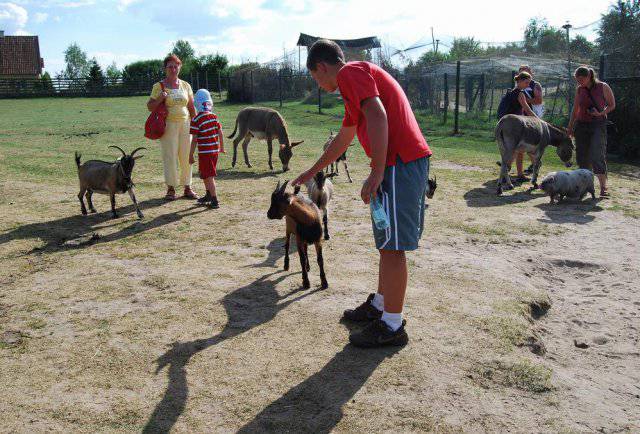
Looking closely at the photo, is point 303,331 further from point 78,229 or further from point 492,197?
point 492,197

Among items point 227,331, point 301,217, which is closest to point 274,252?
point 301,217

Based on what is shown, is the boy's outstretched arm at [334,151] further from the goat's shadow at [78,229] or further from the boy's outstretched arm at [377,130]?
the goat's shadow at [78,229]

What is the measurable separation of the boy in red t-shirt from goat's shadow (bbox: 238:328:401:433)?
449 millimetres

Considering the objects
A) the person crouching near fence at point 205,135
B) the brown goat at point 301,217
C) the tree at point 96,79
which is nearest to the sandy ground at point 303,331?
the brown goat at point 301,217

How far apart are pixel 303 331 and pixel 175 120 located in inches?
204

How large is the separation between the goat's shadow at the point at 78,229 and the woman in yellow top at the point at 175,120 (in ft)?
2.57

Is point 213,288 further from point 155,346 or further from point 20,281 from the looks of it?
point 20,281

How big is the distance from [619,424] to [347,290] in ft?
8.05

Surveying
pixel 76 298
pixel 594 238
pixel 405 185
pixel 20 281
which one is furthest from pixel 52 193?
pixel 594 238

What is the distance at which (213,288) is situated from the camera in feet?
16.9

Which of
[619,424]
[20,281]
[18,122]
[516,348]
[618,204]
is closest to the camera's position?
[619,424]

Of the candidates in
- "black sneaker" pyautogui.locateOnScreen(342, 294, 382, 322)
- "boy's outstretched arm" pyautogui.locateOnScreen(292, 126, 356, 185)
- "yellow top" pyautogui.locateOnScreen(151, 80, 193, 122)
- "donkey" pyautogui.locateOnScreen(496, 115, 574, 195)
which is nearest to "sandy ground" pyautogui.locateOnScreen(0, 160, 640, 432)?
"black sneaker" pyautogui.locateOnScreen(342, 294, 382, 322)

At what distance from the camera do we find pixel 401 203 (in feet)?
11.9

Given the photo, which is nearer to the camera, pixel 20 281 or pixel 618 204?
pixel 20 281
